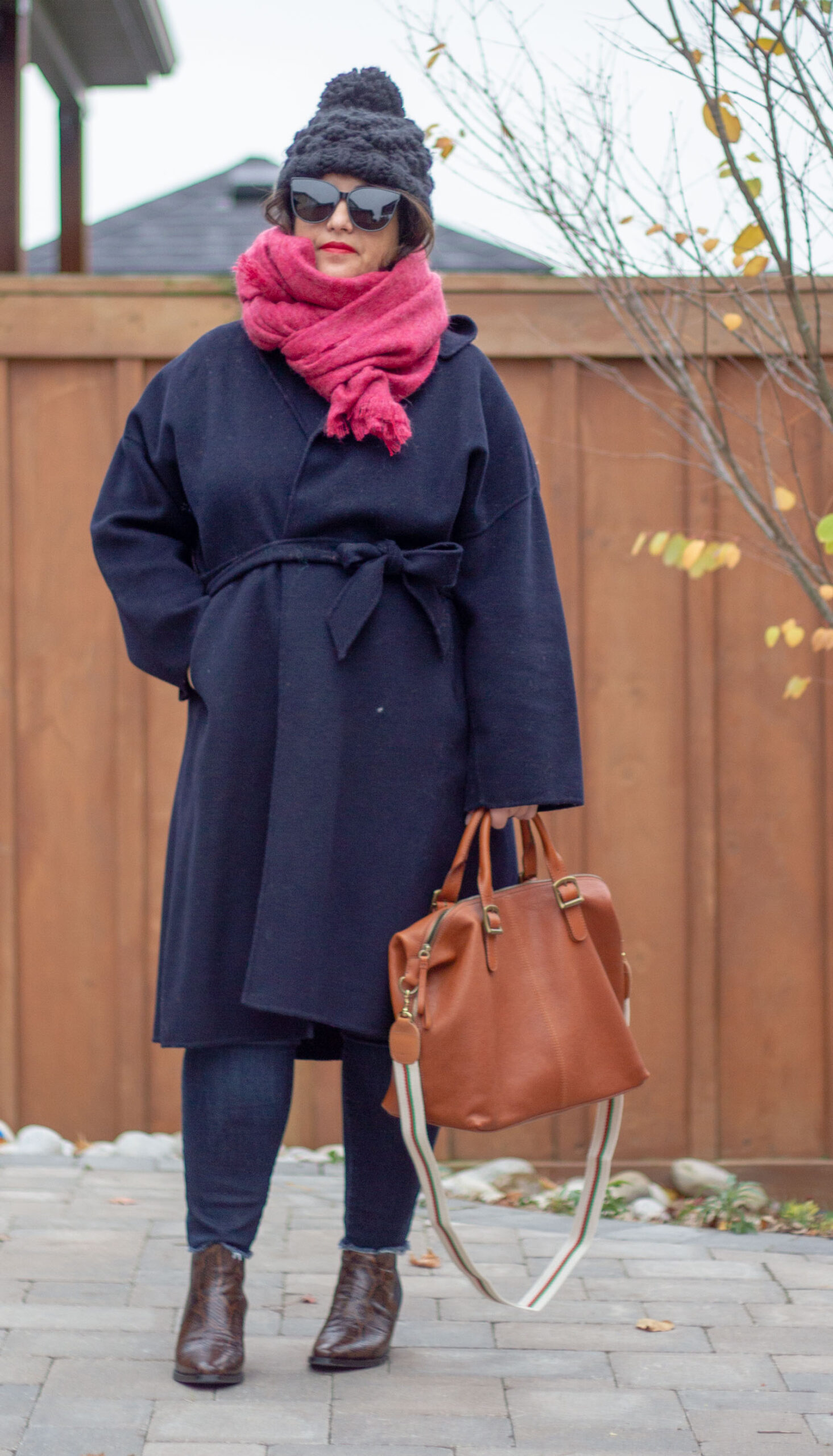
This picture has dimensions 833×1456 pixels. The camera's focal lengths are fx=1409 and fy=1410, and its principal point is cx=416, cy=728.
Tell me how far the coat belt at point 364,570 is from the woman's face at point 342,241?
1.31ft

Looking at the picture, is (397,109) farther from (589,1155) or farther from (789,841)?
(789,841)

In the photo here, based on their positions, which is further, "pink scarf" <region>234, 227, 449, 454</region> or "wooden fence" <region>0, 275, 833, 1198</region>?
"wooden fence" <region>0, 275, 833, 1198</region>

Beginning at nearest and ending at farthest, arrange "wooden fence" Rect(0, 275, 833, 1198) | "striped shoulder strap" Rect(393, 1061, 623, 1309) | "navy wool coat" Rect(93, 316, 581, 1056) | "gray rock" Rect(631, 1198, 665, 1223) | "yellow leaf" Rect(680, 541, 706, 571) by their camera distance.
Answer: "striped shoulder strap" Rect(393, 1061, 623, 1309)
"navy wool coat" Rect(93, 316, 581, 1056)
"yellow leaf" Rect(680, 541, 706, 571)
"gray rock" Rect(631, 1198, 665, 1223)
"wooden fence" Rect(0, 275, 833, 1198)

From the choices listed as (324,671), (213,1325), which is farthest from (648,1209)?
(324,671)

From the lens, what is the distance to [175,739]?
346 centimetres

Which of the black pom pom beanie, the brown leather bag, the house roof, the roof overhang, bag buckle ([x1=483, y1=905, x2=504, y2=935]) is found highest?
the house roof

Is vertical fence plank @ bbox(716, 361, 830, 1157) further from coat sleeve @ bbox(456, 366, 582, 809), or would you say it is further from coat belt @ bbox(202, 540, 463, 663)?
coat belt @ bbox(202, 540, 463, 663)

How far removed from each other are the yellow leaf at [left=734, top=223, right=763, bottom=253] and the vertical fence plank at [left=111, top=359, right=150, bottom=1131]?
4.98 ft

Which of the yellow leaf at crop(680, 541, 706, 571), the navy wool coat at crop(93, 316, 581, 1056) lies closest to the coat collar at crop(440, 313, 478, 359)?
the navy wool coat at crop(93, 316, 581, 1056)

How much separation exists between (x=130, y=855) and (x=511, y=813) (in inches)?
64.9

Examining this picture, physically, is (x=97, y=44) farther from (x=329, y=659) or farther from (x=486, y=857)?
(x=486, y=857)

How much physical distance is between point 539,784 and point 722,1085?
173 centimetres

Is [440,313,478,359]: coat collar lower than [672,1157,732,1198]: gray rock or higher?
higher

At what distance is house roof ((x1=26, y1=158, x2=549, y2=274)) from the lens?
356 inches
